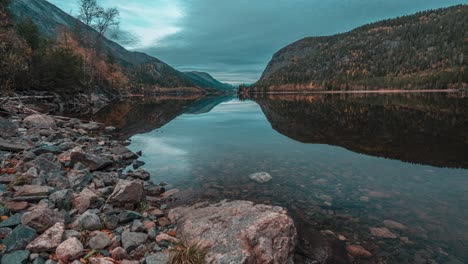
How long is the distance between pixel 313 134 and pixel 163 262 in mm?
17653

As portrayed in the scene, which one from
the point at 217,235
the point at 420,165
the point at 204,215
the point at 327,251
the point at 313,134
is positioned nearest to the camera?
the point at 217,235

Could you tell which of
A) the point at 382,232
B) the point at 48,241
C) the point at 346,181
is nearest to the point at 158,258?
the point at 48,241

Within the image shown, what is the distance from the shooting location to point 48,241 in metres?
4.46

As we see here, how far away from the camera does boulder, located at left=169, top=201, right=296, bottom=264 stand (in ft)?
15.4

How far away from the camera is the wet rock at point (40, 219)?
4.75m

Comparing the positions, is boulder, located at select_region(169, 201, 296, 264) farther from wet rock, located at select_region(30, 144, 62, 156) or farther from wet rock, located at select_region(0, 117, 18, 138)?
wet rock, located at select_region(0, 117, 18, 138)

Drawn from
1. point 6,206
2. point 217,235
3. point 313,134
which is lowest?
point 313,134

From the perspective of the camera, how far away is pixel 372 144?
16.3 m

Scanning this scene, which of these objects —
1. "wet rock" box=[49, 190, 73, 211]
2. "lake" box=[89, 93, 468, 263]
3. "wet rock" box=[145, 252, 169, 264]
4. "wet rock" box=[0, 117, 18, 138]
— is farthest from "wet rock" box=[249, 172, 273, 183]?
"wet rock" box=[0, 117, 18, 138]

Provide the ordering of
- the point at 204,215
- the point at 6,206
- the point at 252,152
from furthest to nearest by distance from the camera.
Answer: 1. the point at 252,152
2. the point at 204,215
3. the point at 6,206

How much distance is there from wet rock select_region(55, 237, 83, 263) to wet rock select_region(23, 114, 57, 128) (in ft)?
46.7

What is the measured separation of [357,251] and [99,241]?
550 cm

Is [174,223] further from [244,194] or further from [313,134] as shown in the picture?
[313,134]

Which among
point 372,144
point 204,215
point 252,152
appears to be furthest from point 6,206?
point 372,144
